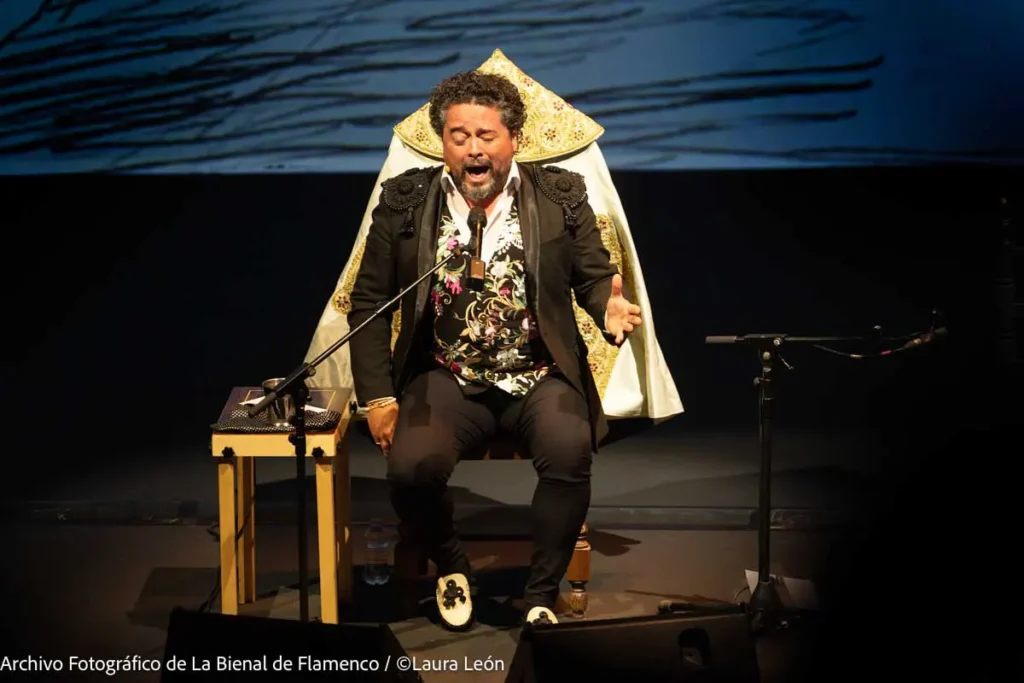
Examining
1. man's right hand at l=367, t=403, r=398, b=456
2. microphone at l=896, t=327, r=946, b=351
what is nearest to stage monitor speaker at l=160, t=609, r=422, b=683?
man's right hand at l=367, t=403, r=398, b=456

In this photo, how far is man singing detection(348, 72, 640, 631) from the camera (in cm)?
325

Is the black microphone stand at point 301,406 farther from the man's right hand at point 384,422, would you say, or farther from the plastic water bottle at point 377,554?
the plastic water bottle at point 377,554

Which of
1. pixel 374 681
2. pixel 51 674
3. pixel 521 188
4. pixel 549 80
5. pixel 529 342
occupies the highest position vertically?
pixel 549 80

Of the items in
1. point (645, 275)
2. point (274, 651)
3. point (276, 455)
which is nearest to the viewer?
point (274, 651)

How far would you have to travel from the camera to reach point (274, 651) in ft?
7.69

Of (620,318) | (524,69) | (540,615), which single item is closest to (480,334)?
(620,318)

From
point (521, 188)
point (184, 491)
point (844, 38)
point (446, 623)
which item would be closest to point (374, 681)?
point (446, 623)

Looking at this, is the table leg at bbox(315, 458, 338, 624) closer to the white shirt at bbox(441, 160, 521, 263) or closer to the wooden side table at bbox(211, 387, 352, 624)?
the wooden side table at bbox(211, 387, 352, 624)

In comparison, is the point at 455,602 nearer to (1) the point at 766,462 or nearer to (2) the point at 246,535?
(2) the point at 246,535

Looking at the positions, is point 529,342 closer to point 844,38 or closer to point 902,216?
point 844,38

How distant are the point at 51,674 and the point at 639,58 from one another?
3.09m

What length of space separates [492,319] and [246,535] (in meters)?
0.91

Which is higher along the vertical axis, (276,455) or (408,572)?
(276,455)

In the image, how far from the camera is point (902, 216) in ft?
18.7
